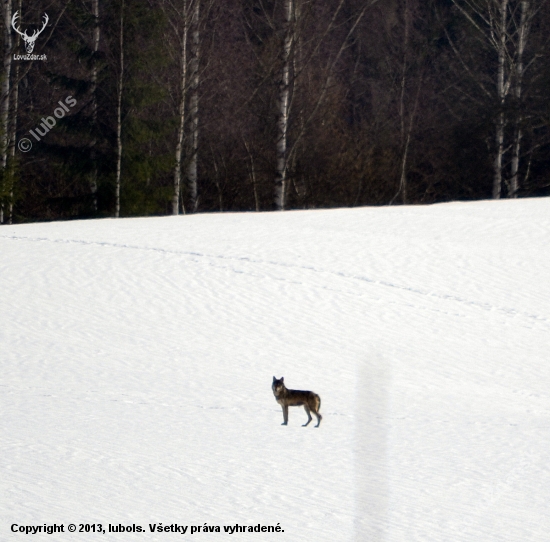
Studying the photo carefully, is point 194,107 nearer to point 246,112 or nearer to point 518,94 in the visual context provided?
point 246,112

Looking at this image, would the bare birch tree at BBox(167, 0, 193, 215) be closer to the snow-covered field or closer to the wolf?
the snow-covered field

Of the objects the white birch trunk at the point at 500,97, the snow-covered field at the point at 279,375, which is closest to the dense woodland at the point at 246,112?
the white birch trunk at the point at 500,97

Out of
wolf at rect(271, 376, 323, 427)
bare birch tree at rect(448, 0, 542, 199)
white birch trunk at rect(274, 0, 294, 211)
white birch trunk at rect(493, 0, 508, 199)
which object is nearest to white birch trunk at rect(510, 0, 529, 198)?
bare birch tree at rect(448, 0, 542, 199)

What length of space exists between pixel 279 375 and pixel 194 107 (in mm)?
18372

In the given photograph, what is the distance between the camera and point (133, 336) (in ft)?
43.4

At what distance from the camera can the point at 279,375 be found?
11344 millimetres

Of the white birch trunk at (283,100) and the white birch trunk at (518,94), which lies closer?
the white birch trunk at (283,100)

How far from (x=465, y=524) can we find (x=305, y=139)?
25.8 m

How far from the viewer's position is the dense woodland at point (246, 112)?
89.0 ft

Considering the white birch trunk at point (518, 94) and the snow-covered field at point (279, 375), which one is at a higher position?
the white birch trunk at point (518, 94)

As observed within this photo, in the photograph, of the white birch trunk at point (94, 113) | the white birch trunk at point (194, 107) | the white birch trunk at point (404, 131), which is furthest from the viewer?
the white birch trunk at point (404, 131)

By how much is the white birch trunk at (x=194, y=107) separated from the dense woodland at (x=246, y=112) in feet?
0.27

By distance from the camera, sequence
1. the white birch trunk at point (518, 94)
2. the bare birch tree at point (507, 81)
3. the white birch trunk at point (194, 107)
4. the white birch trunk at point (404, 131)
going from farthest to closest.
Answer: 1. the white birch trunk at point (404, 131)
2. the white birch trunk at point (518, 94)
3. the bare birch tree at point (507, 81)
4. the white birch trunk at point (194, 107)

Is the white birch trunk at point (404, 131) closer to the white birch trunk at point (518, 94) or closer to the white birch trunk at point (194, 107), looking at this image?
the white birch trunk at point (518, 94)
